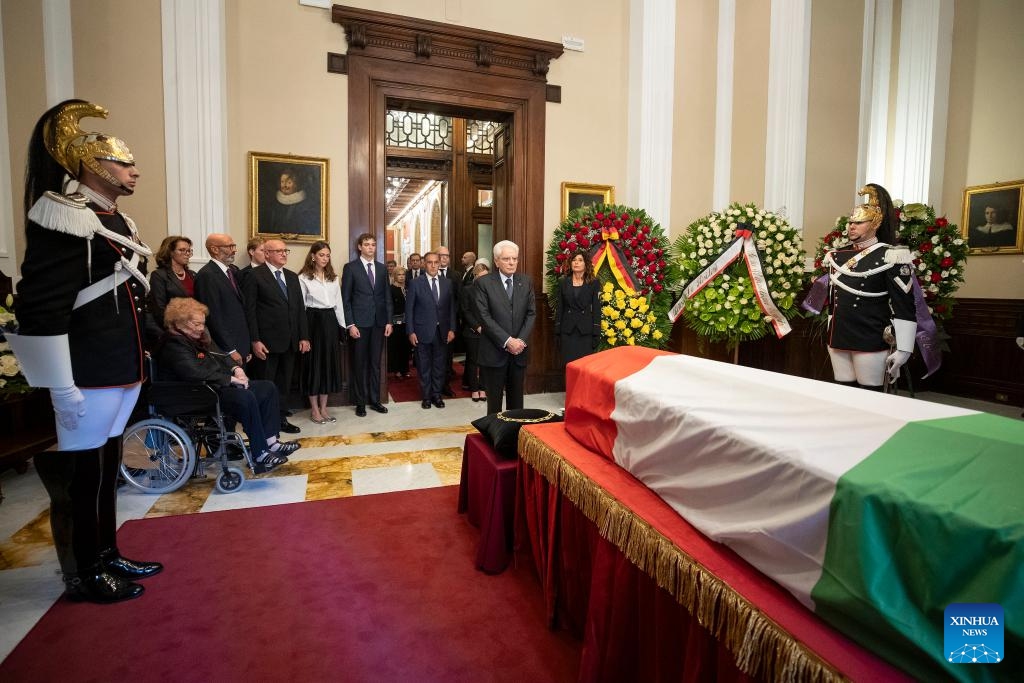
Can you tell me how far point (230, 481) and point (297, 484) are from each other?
1.20 ft

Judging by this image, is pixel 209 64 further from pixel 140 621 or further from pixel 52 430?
pixel 140 621

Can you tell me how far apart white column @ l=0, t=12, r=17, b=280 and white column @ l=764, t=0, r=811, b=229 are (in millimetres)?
6987

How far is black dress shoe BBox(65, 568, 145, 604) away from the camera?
211 centimetres

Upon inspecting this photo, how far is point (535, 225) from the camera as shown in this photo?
6.23m

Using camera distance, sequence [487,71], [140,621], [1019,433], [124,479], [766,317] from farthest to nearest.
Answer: [487,71]
[766,317]
[124,479]
[140,621]
[1019,433]

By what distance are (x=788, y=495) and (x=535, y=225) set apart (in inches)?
211

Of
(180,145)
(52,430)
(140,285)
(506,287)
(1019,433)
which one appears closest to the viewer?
(1019,433)

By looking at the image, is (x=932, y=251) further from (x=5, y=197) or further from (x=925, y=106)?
(x=5, y=197)

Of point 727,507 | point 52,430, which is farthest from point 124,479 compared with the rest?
point 727,507

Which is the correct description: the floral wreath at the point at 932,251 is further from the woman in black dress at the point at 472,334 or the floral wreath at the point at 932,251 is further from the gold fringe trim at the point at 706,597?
the gold fringe trim at the point at 706,597

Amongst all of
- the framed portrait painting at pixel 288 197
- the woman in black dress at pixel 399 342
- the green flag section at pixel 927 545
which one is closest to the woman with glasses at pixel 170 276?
the framed portrait painting at pixel 288 197

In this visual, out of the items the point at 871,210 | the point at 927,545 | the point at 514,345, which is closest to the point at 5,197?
the point at 514,345

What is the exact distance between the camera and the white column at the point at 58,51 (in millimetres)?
4473

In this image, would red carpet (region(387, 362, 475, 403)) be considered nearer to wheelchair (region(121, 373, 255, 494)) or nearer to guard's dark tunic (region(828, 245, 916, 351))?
wheelchair (region(121, 373, 255, 494))
